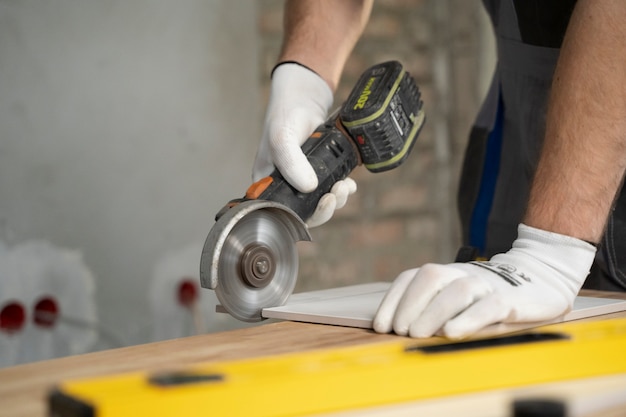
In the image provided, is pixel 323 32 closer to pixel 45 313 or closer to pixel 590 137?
pixel 590 137

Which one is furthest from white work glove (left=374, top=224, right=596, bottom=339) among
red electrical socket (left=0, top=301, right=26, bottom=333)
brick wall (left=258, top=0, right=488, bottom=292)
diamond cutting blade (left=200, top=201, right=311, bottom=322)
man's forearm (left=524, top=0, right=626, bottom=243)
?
brick wall (left=258, top=0, right=488, bottom=292)

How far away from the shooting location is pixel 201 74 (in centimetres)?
260

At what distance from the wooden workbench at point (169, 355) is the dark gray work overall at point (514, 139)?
0.38 meters

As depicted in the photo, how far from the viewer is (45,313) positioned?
228 centimetres

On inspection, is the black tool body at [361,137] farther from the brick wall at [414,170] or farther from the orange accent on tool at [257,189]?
the brick wall at [414,170]

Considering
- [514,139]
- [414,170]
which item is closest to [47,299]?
[514,139]

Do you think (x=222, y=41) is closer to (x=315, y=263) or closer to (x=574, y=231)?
(x=315, y=263)

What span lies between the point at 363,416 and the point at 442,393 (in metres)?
0.09

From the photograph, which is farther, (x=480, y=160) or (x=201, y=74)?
(x=201, y=74)

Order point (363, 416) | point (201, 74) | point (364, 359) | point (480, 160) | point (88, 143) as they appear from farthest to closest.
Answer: point (201, 74) → point (88, 143) → point (480, 160) → point (364, 359) → point (363, 416)

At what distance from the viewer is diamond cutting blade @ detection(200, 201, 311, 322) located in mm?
1163

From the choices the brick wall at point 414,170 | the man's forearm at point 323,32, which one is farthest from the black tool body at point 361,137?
the brick wall at point 414,170

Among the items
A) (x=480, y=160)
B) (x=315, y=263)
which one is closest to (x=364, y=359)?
(x=480, y=160)

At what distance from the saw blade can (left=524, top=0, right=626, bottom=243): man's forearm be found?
14.8 inches
